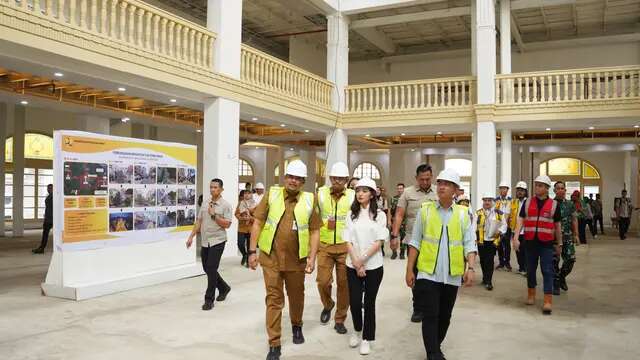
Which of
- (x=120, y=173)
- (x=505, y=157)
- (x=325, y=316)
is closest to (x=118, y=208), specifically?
(x=120, y=173)

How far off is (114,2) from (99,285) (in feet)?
14.1

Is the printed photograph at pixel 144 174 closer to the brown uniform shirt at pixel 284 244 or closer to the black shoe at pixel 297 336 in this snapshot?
the brown uniform shirt at pixel 284 244

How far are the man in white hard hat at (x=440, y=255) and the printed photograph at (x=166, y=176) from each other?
5.11m

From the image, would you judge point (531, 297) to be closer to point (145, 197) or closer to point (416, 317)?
point (416, 317)

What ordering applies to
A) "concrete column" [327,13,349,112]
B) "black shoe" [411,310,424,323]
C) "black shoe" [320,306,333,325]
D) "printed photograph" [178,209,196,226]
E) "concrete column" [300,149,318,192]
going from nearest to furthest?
"black shoe" [320,306,333,325] < "black shoe" [411,310,424,323] < "printed photograph" [178,209,196,226] < "concrete column" [327,13,349,112] < "concrete column" [300,149,318,192]

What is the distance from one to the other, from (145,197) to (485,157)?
863 cm

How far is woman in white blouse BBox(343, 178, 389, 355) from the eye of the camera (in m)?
4.40

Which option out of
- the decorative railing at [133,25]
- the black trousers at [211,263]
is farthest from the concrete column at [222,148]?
the black trousers at [211,263]

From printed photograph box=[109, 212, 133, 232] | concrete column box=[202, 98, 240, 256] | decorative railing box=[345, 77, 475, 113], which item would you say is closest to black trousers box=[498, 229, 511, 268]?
concrete column box=[202, 98, 240, 256]

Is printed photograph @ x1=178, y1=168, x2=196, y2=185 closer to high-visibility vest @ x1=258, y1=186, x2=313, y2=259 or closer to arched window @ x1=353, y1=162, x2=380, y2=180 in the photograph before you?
high-visibility vest @ x1=258, y1=186, x2=313, y2=259

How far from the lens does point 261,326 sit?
17.9ft

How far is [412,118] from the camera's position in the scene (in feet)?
46.9

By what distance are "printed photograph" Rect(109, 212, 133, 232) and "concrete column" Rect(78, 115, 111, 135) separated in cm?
711

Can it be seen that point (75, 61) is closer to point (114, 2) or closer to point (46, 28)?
point (46, 28)
